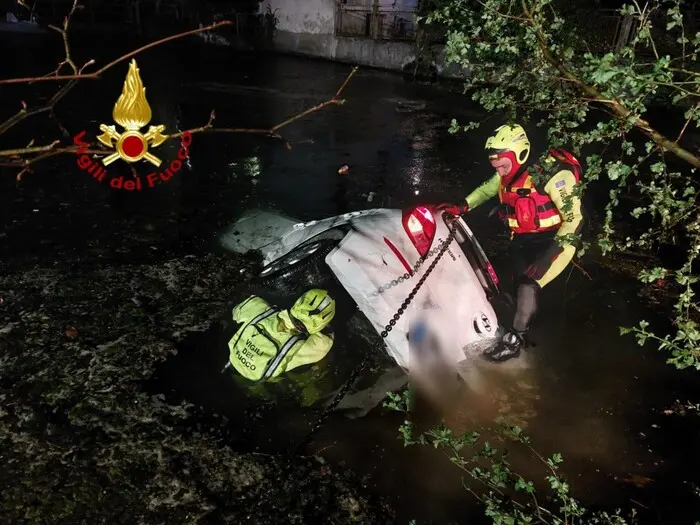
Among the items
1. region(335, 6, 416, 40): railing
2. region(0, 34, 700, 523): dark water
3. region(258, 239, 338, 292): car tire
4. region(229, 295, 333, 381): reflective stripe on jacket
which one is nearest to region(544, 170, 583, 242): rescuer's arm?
region(0, 34, 700, 523): dark water

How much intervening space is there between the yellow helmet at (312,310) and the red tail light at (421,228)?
1.06 meters

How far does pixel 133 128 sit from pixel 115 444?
2869 mm

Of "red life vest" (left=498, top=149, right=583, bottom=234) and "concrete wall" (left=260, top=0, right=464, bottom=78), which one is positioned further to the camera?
"concrete wall" (left=260, top=0, right=464, bottom=78)

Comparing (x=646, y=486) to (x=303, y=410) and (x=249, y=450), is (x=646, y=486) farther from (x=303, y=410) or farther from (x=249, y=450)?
(x=249, y=450)

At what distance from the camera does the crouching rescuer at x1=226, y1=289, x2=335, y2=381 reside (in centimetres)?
418

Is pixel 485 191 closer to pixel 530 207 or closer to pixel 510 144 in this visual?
pixel 530 207

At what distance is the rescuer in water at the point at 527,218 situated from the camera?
15.2ft

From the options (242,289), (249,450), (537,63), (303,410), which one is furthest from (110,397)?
(537,63)

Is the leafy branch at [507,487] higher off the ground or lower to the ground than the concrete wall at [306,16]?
lower

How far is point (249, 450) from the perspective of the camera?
12.4ft

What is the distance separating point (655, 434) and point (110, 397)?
4705mm

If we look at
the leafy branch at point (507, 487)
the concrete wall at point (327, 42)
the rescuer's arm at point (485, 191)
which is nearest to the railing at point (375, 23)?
the concrete wall at point (327, 42)

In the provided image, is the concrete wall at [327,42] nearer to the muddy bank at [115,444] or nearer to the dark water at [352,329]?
the dark water at [352,329]

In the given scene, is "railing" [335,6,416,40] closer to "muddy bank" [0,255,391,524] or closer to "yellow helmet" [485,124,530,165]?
"yellow helmet" [485,124,530,165]
